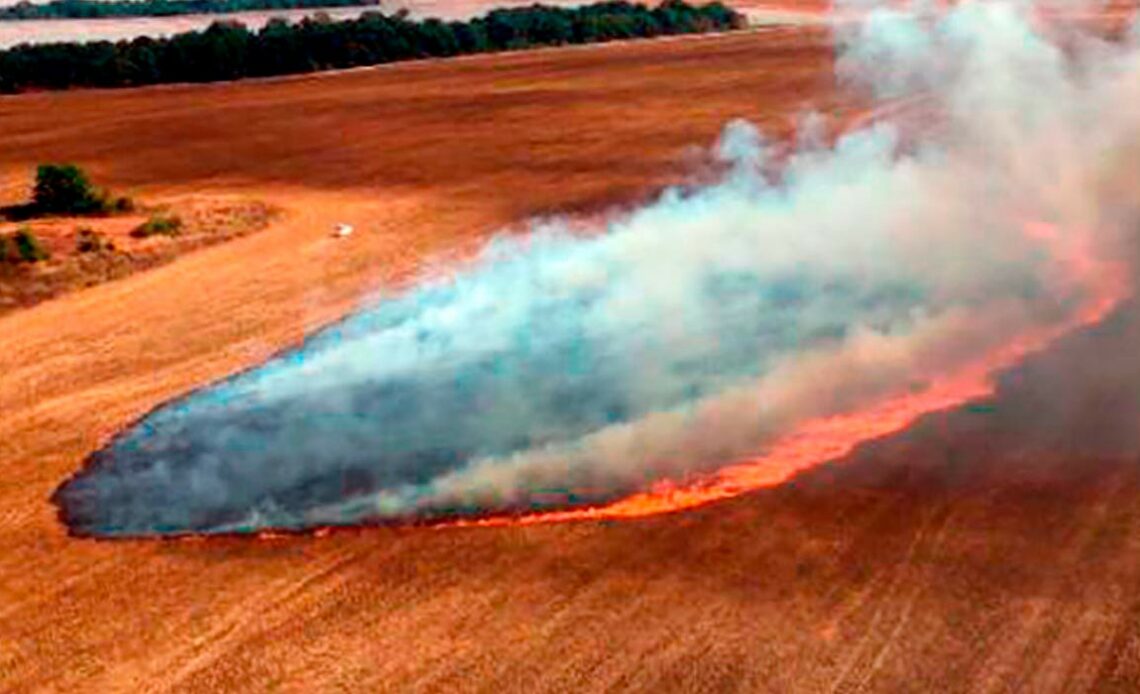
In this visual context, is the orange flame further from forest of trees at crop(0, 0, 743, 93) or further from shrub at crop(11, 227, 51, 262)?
forest of trees at crop(0, 0, 743, 93)

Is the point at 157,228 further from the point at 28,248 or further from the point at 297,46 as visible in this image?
the point at 297,46

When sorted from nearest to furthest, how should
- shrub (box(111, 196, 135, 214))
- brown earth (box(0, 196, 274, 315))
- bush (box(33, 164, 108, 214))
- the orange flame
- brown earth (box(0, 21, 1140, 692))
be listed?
brown earth (box(0, 21, 1140, 692)) → the orange flame → brown earth (box(0, 196, 274, 315)) → bush (box(33, 164, 108, 214)) → shrub (box(111, 196, 135, 214))

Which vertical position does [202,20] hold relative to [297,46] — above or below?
above

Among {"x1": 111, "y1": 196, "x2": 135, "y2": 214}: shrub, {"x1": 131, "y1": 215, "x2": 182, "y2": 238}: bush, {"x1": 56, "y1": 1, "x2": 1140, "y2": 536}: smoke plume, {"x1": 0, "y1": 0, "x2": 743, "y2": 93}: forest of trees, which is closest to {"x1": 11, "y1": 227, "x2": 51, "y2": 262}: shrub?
{"x1": 131, "y1": 215, "x2": 182, "y2": 238}: bush

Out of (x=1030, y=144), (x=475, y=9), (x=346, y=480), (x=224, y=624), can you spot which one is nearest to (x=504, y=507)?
(x=346, y=480)

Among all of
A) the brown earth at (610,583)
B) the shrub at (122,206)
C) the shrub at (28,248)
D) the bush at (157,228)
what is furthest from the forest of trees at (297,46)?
the brown earth at (610,583)

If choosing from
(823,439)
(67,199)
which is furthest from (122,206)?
(823,439)

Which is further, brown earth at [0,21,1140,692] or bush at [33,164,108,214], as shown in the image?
bush at [33,164,108,214]
